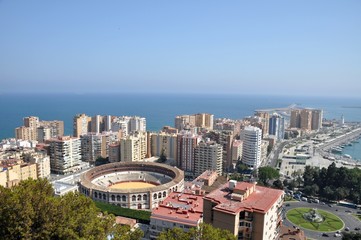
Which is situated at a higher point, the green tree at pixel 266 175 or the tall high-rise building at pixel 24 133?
the tall high-rise building at pixel 24 133

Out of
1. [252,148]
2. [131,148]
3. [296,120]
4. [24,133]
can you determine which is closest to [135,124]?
[131,148]

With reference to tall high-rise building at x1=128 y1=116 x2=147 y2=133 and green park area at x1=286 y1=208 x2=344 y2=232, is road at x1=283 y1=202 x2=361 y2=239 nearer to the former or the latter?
green park area at x1=286 y1=208 x2=344 y2=232

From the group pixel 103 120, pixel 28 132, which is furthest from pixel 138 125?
pixel 28 132

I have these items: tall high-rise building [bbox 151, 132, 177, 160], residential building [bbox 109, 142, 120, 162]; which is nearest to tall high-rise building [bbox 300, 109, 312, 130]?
tall high-rise building [bbox 151, 132, 177, 160]

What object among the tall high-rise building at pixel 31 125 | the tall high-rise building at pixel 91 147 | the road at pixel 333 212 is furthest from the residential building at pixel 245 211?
the tall high-rise building at pixel 31 125

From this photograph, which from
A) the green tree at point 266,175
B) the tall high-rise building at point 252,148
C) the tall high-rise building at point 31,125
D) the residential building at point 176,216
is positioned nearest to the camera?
the residential building at point 176,216

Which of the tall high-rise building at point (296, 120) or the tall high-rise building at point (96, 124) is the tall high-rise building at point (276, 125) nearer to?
the tall high-rise building at point (296, 120)

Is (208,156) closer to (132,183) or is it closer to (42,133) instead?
(132,183)
